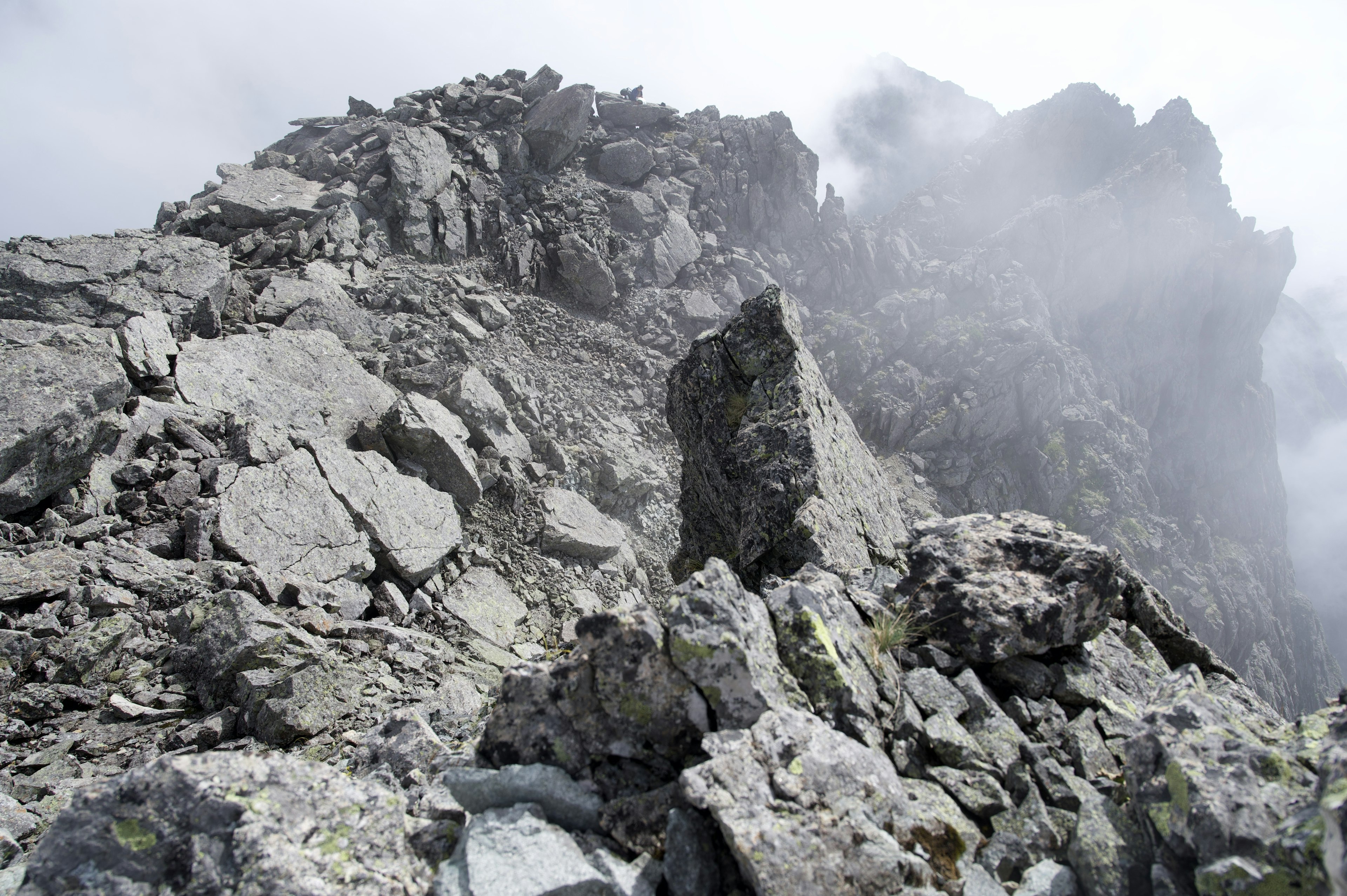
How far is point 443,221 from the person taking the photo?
31391 millimetres

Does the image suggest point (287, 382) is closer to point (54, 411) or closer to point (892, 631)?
point (54, 411)

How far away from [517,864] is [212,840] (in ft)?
5.35

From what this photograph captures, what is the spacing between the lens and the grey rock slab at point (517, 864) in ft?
10.7

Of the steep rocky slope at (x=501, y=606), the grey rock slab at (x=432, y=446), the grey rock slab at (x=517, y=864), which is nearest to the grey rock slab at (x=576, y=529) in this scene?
the steep rocky slope at (x=501, y=606)

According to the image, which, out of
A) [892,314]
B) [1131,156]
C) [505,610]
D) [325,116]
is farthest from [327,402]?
[1131,156]

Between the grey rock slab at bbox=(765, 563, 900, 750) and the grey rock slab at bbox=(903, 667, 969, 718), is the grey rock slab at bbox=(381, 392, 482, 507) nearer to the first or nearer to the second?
the grey rock slab at bbox=(765, 563, 900, 750)

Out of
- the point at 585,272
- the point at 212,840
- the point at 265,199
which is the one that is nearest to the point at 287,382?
the point at 265,199

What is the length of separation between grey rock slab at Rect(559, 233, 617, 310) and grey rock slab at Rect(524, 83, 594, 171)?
27.2 feet

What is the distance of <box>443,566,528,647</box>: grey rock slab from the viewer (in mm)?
14258

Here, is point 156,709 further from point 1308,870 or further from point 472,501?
point 1308,870

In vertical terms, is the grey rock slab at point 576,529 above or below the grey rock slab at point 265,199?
below

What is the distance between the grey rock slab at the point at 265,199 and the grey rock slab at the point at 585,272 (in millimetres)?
12038

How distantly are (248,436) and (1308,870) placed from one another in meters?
16.3

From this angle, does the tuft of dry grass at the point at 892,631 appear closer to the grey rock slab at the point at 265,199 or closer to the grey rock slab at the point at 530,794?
the grey rock slab at the point at 530,794
